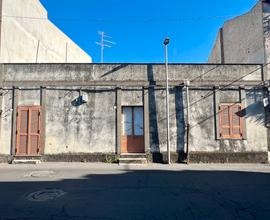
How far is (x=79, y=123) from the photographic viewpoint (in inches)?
610

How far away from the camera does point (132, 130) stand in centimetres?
1598

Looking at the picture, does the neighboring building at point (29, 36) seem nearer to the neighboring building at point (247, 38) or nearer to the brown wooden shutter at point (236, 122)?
the brown wooden shutter at point (236, 122)

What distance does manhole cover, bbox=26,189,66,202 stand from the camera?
7.20 m

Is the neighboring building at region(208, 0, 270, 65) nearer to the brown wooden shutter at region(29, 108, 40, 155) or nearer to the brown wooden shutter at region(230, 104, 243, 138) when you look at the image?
the brown wooden shutter at region(230, 104, 243, 138)

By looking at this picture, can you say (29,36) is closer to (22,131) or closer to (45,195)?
(22,131)

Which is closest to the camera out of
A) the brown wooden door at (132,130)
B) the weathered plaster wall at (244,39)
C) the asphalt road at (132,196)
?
the asphalt road at (132,196)

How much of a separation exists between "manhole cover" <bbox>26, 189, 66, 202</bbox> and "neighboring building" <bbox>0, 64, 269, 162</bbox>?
23.6 ft

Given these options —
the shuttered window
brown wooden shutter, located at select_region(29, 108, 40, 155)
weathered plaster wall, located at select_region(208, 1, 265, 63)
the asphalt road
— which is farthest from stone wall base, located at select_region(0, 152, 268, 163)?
weathered plaster wall, located at select_region(208, 1, 265, 63)

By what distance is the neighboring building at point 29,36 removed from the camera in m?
17.6

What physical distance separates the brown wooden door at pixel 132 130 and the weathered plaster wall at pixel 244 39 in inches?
310

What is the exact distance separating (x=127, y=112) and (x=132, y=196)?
8680 mm

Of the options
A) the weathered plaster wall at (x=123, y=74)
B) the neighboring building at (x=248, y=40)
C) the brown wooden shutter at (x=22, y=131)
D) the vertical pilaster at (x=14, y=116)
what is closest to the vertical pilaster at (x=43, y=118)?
the weathered plaster wall at (x=123, y=74)

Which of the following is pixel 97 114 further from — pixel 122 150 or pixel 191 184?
pixel 191 184

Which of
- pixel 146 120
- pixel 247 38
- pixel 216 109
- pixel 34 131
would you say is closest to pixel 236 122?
pixel 216 109
